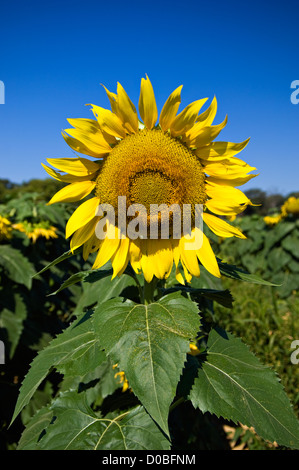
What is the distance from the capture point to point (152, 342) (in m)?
1.18

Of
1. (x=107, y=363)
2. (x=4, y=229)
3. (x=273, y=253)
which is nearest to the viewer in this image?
(x=107, y=363)

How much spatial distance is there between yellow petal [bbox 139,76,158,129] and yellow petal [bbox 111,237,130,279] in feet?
1.50

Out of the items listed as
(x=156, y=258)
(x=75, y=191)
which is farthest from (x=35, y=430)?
(x=75, y=191)

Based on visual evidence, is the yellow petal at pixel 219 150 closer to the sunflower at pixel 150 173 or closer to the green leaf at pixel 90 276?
the sunflower at pixel 150 173

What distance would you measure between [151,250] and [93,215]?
26 centimetres

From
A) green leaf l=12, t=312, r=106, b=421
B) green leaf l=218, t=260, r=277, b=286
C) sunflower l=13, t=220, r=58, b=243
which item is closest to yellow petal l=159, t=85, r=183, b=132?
green leaf l=218, t=260, r=277, b=286

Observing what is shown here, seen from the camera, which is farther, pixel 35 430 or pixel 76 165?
pixel 35 430

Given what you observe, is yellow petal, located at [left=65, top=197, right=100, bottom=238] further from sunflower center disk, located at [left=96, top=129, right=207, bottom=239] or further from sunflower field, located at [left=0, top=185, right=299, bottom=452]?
sunflower field, located at [left=0, top=185, right=299, bottom=452]

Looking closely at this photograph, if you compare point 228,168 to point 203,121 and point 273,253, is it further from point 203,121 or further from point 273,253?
point 273,253

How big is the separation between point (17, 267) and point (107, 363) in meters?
1.14

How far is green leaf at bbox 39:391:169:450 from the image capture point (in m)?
1.29

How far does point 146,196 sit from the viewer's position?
1.37 meters
